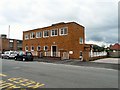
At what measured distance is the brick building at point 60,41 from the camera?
28.8 meters

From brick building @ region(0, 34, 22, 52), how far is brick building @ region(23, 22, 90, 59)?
2816 cm

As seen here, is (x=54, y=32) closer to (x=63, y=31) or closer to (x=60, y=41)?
(x=63, y=31)

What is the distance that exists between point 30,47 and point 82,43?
39.8 ft

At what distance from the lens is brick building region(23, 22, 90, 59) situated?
94.5 ft

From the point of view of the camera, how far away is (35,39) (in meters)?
36.3

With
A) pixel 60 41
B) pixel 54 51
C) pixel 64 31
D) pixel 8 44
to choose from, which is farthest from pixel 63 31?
pixel 8 44

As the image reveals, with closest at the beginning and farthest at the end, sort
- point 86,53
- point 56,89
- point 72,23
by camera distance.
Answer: point 56,89, point 86,53, point 72,23

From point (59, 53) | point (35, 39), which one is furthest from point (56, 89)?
point (35, 39)

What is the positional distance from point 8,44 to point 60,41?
38924 millimetres

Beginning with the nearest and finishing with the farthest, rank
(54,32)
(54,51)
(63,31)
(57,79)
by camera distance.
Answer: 1. (57,79)
2. (63,31)
3. (54,51)
4. (54,32)

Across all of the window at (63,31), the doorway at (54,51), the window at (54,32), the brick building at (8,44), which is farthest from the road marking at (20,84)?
the brick building at (8,44)

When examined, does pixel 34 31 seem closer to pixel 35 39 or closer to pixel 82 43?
pixel 35 39

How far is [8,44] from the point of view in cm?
6381

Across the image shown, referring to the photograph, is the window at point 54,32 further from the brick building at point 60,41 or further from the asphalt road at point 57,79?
the asphalt road at point 57,79
